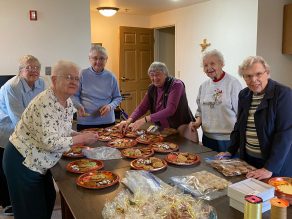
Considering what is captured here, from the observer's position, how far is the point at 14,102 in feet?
7.86

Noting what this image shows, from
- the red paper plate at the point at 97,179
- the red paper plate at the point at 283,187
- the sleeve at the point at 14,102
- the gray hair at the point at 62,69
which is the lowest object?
the red paper plate at the point at 97,179

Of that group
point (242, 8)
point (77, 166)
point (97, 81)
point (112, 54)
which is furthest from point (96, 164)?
point (112, 54)

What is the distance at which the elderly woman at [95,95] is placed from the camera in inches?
108

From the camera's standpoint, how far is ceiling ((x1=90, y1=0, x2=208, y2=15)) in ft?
15.2

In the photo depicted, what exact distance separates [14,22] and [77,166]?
100 inches

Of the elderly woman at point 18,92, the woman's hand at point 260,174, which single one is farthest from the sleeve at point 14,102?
the woman's hand at point 260,174

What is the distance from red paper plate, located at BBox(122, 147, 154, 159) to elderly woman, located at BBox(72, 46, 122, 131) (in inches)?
30.5

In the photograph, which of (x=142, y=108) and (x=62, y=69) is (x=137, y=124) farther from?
Result: (x=62, y=69)

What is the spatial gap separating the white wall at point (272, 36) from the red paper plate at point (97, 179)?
3089 millimetres

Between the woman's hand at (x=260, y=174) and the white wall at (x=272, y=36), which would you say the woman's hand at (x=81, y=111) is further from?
the white wall at (x=272, y=36)

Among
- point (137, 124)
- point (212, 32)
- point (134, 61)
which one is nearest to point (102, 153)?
point (137, 124)

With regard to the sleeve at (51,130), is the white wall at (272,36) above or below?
above

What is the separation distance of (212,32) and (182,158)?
3.28 metres

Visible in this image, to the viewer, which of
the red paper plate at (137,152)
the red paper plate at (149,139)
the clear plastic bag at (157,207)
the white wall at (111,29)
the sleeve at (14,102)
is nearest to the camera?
the clear plastic bag at (157,207)
